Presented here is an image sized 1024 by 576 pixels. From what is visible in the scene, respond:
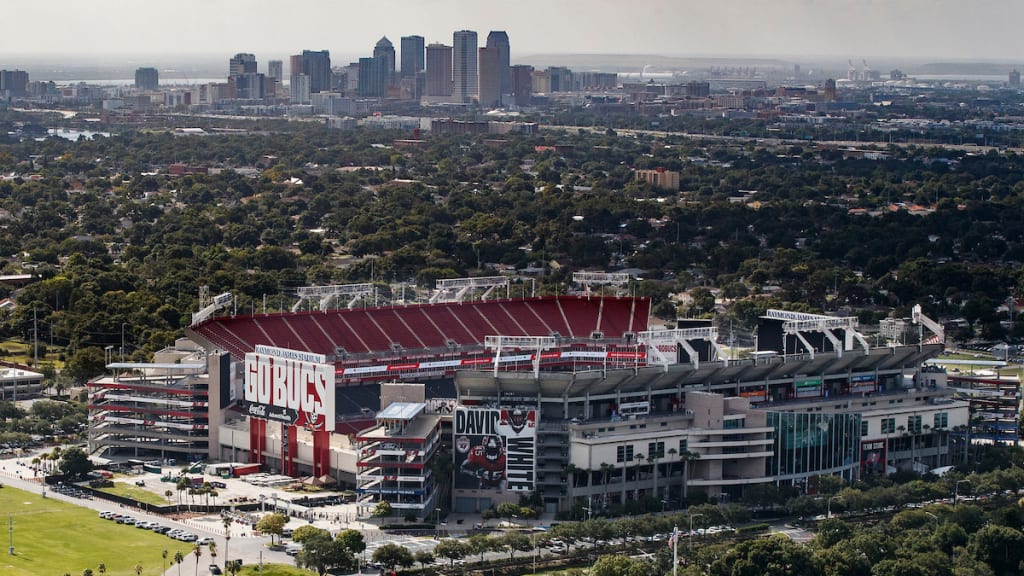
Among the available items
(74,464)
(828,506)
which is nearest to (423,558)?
(828,506)

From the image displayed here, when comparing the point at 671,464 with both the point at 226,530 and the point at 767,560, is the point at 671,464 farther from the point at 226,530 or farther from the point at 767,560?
the point at 226,530

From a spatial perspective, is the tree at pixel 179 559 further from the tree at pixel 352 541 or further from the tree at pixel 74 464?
the tree at pixel 74 464

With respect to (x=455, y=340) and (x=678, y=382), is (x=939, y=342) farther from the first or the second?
(x=455, y=340)

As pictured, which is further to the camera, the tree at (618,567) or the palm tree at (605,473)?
the palm tree at (605,473)

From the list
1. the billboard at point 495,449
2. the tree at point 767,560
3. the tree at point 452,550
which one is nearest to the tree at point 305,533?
the tree at point 452,550

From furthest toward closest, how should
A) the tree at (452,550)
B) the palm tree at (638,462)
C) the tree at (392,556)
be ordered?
the palm tree at (638,462)
the tree at (452,550)
the tree at (392,556)

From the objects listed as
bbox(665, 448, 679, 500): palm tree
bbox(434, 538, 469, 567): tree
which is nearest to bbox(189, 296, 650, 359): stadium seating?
bbox(665, 448, 679, 500): palm tree
